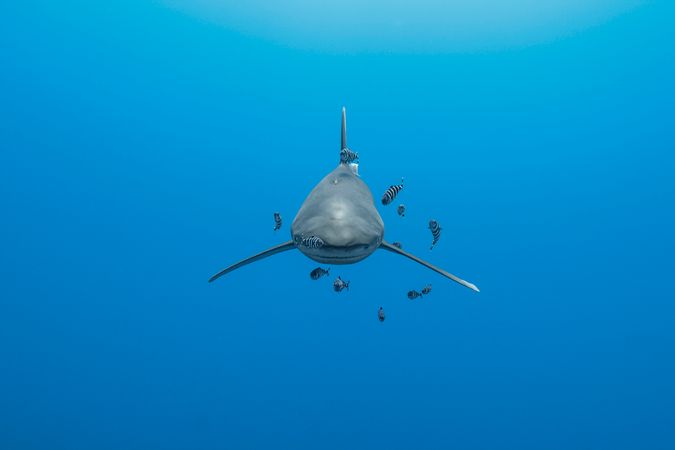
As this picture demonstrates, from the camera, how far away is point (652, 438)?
55.1 feet

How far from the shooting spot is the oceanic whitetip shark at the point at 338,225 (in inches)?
192

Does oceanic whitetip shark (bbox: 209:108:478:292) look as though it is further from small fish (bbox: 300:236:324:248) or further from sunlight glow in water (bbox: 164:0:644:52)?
sunlight glow in water (bbox: 164:0:644:52)

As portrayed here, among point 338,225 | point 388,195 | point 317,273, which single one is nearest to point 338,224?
point 338,225

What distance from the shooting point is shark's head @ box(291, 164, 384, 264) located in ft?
16.0

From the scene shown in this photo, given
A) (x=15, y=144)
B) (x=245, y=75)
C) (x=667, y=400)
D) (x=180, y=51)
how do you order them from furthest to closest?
(x=245, y=75) → (x=180, y=51) → (x=15, y=144) → (x=667, y=400)

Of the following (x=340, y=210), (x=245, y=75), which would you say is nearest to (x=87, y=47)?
(x=245, y=75)

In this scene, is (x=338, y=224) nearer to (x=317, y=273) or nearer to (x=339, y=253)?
(x=339, y=253)

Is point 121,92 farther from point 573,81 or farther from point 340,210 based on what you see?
Result: point 573,81

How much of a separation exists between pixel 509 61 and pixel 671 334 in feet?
50.2

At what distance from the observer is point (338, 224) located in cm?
502

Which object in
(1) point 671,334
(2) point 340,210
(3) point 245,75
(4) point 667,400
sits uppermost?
(3) point 245,75

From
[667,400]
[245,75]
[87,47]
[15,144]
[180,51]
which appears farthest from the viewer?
[245,75]

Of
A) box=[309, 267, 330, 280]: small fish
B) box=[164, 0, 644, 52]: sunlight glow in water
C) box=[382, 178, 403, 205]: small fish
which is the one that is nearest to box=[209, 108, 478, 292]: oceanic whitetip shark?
box=[382, 178, 403, 205]: small fish

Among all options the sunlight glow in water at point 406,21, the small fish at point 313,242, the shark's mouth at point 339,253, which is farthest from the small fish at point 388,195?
the sunlight glow in water at point 406,21
